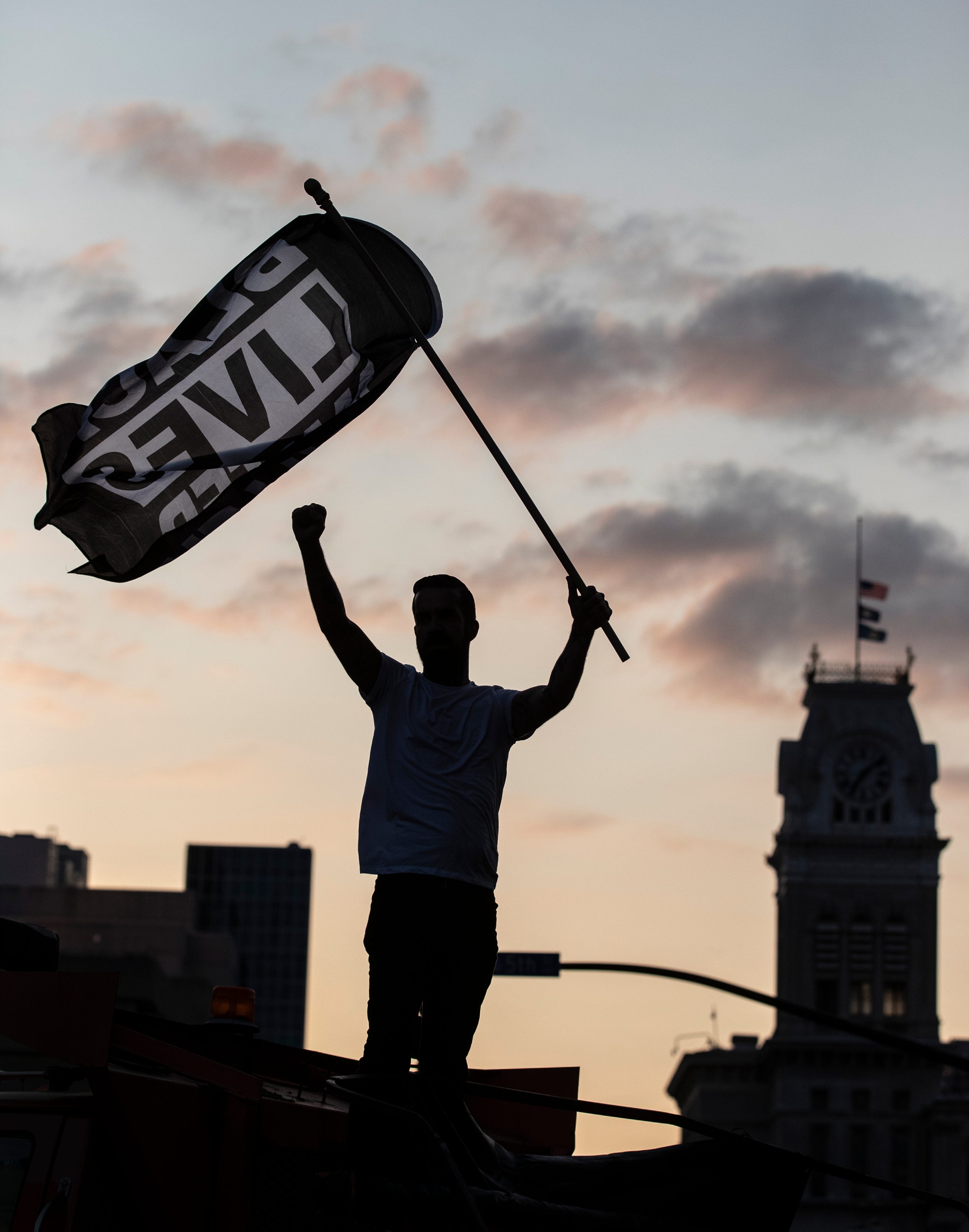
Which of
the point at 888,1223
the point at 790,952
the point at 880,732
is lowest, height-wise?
the point at 888,1223

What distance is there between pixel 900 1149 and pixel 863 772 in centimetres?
2350

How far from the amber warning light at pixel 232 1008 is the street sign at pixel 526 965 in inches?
311

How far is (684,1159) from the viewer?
641cm

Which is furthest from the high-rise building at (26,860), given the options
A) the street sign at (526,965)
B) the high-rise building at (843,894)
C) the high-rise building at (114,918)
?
the street sign at (526,965)

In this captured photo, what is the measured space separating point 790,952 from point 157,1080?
117m

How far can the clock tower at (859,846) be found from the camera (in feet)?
389

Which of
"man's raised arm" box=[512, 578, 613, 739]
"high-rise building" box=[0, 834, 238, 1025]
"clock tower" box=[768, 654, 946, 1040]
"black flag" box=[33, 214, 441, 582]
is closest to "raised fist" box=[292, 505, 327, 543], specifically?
"man's raised arm" box=[512, 578, 613, 739]

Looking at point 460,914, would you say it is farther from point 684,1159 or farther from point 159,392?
point 159,392

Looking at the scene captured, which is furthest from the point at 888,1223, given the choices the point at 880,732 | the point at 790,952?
the point at 880,732

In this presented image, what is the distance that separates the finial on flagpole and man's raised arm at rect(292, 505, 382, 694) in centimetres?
193

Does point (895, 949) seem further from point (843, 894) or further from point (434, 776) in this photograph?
point (434, 776)

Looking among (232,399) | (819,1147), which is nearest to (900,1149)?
(819,1147)

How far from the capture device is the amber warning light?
22.5 ft

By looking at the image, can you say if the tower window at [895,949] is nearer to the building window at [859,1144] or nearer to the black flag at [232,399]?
the building window at [859,1144]
